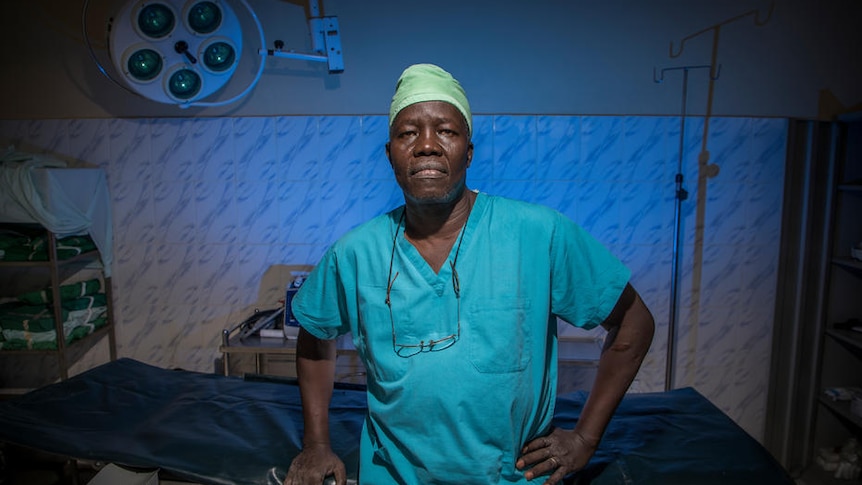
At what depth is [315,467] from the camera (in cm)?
116

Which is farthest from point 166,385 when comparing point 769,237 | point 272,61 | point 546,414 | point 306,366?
point 769,237

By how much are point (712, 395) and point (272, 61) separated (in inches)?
112

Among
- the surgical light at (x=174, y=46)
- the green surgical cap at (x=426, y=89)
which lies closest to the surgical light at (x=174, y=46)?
the surgical light at (x=174, y=46)

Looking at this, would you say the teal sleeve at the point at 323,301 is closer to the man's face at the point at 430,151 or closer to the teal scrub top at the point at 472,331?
the teal scrub top at the point at 472,331

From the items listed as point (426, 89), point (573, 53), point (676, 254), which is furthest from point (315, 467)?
point (573, 53)

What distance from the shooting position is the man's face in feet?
3.23

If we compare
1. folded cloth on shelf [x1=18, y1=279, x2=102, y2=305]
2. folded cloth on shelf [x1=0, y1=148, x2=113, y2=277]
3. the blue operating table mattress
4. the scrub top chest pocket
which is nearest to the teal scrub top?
the scrub top chest pocket

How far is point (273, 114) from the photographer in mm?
2518

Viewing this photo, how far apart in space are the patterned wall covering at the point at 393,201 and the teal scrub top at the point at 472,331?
4.90 feet

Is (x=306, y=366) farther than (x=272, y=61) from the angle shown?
No

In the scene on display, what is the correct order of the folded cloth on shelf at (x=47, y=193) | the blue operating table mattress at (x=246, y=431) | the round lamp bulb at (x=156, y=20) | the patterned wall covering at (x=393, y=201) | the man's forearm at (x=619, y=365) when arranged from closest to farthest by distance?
the man's forearm at (x=619, y=365), the blue operating table mattress at (x=246, y=431), the round lamp bulb at (x=156, y=20), the folded cloth on shelf at (x=47, y=193), the patterned wall covering at (x=393, y=201)

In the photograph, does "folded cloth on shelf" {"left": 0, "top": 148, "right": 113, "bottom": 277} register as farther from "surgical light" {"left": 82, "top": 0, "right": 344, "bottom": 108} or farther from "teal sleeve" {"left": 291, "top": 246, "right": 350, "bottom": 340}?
"teal sleeve" {"left": 291, "top": 246, "right": 350, "bottom": 340}

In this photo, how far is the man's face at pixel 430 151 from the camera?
99 centimetres

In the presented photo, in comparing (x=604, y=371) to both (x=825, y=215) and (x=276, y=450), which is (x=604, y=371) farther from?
(x=825, y=215)
